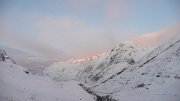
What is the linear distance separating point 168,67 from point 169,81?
27444mm

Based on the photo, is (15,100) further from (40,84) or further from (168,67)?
(168,67)

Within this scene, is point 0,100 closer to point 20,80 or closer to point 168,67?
point 20,80

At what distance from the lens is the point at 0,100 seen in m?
24.1

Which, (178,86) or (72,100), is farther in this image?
(178,86)

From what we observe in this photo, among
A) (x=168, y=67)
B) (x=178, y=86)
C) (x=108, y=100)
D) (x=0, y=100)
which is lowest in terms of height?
(x=0, y=100)

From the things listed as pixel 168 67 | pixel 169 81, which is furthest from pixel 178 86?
pixel 168 67

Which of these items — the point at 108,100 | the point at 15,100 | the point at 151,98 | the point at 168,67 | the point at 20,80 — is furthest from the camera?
the point at 168,67

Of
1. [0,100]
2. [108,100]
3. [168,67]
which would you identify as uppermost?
[168,67]

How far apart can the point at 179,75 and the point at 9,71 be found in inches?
3398

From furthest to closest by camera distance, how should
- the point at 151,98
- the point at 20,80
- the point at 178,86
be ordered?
the point at 178,86 < the point at 151,98 < the point at 20,80

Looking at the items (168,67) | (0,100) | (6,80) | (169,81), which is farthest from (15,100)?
(168,67)

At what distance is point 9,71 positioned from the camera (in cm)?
4556

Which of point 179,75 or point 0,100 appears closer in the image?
point 0,100

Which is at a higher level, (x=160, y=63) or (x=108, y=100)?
(x=160, y=63)
